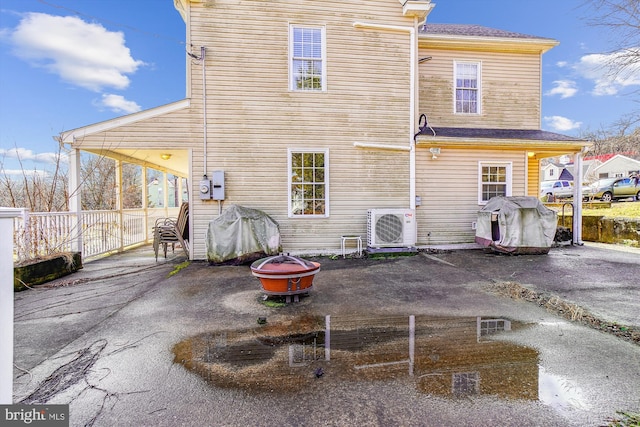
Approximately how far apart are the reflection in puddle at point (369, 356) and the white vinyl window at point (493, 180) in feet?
19.2

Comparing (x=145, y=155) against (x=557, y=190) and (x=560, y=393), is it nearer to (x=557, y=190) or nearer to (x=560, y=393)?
(x=560, y=393)

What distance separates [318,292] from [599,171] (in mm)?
45857

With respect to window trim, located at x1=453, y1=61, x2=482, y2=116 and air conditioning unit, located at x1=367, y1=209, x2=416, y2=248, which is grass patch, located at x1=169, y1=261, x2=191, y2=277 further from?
window trim, located at x1=453, y1=61, x2=482, y2=116

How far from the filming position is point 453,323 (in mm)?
3729

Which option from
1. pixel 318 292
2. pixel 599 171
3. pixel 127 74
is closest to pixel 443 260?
pixel 318 292

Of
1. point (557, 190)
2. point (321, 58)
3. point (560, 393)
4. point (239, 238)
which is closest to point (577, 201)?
point (321, 58)

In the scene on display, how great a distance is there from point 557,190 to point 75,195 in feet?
92.7

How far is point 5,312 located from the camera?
1.49 m

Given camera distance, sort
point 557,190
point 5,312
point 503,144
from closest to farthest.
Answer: point 5,312, point 503,144, point 557,190

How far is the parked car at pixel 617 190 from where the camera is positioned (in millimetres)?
18375

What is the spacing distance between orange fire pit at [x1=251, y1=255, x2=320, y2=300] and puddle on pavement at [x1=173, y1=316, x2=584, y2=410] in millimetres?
575

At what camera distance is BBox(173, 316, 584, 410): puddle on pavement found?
2.47m

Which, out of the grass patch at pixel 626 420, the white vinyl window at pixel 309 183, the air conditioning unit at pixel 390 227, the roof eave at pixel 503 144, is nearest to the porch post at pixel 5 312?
the grass patch at pixel 626 420

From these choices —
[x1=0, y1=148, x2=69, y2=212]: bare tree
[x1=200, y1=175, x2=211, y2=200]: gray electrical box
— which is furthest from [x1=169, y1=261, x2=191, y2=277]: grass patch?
[x1=0, y1=148, x2=69, y2=212]: bare tree
